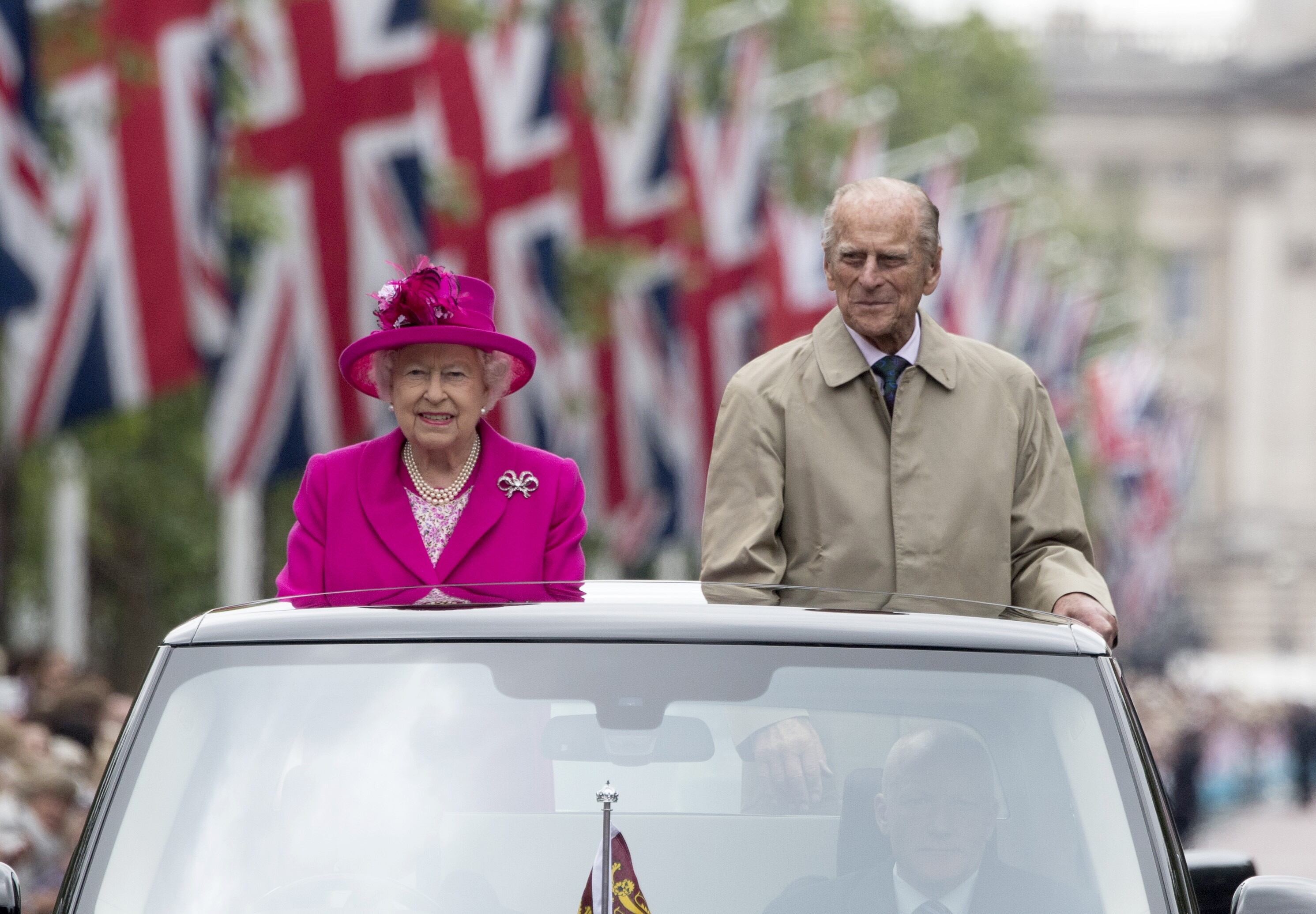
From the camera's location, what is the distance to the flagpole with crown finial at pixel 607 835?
312cm

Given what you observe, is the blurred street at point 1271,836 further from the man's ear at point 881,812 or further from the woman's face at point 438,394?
the man's ear at point 881,812

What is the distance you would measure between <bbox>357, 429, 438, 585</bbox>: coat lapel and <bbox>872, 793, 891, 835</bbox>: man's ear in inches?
52.3

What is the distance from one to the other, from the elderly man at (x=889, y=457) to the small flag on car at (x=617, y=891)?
1603mm

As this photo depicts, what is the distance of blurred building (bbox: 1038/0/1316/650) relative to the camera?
340ft

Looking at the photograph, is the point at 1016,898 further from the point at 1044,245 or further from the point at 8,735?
the point at 1044,245

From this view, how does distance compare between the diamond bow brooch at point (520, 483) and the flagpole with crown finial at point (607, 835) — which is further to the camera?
the diamond bow brooch at point (520, 483)

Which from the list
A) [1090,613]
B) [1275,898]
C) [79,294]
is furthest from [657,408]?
[1275,898]

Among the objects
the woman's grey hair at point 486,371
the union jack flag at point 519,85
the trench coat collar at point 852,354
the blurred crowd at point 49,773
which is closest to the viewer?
the woman's grey hair at point 486,371

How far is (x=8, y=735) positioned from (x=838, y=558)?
15.8ft

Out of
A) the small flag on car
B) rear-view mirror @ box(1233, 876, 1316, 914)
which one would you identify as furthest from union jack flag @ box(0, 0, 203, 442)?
rear-view mirror @ box(1233, 876, 1316, 914)

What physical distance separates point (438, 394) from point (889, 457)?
0.93 m

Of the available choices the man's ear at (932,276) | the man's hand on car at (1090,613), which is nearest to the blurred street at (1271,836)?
the man's ear at (932,276)

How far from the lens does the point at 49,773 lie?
8391 millimetres

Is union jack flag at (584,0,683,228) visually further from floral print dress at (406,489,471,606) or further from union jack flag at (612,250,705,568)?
floral print dress at (406,489,471,606)
